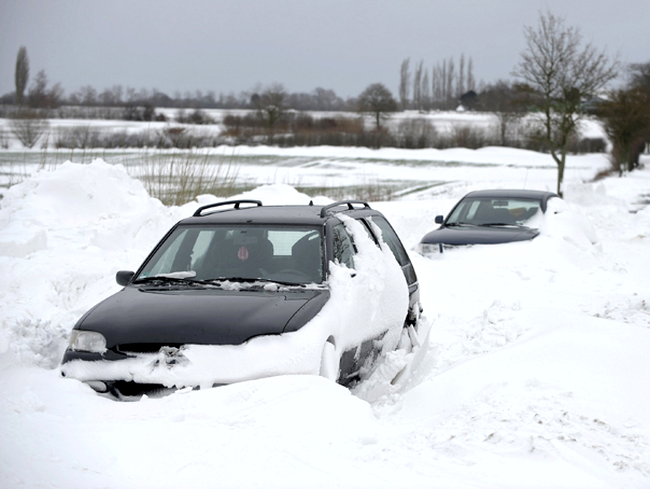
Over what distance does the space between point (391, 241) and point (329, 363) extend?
100 inches

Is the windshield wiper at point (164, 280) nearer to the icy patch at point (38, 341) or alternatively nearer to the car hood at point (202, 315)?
the car hood at point (202, 315)

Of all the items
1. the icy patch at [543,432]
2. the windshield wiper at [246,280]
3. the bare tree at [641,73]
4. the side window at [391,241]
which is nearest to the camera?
the icy patch at [543,432]

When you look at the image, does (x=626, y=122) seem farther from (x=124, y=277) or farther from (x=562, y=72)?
(x=124, y=277)

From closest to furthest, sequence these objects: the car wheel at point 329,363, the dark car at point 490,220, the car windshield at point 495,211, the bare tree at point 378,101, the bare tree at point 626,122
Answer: the car wheel at point 329,363 → the dark car at point 490,220 → the car windshield at point 495,211 → the bare tree at point 626,122 → the bare tree at point 378,101

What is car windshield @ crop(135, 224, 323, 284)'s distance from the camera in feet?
16.2

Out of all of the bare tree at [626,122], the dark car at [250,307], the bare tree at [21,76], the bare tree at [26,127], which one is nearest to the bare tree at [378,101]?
the bare tree at [626,122]

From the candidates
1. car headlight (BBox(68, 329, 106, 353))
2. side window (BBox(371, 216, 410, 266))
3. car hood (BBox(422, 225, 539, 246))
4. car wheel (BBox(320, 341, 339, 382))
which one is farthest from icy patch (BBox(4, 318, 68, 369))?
car hood (BBox(422, 225, 539, 246))

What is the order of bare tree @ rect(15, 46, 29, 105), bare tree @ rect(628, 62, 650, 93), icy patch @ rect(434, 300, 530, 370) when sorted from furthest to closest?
bare tree @ rect(628, 62, 650, 93) < bare tree @ rect(15, 46, 29, 105) < icy patch @ rect(434, 300, 530, 370)

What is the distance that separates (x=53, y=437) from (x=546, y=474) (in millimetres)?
2335

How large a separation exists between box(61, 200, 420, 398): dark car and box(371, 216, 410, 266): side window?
0.12 m

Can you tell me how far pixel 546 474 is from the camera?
3.21 m

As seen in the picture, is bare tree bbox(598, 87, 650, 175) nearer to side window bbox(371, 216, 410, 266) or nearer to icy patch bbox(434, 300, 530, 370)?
icy patch bbox(434, 300, 530, 370)

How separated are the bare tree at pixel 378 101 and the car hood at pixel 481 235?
72.3 meters

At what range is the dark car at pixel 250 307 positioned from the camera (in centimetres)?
395
